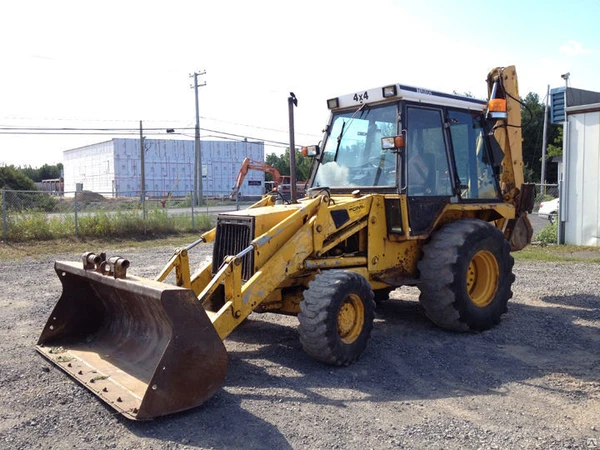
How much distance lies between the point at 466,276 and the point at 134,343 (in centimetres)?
Answer: 379

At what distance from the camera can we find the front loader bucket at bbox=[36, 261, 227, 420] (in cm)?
433

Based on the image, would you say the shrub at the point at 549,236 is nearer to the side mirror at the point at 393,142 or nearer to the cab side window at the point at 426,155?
the cab side window at the point at 426,155

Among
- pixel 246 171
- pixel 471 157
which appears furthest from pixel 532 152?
pixel 471 157

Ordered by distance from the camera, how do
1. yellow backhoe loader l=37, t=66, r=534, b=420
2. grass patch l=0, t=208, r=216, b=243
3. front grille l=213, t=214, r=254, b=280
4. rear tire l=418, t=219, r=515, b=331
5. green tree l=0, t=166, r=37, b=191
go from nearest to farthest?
yellow backhoe loader l=37, t=66, r=534, b=420 < front grille l=213, t=214, r=254, b=280 < rear tire l=418, t=219, r=515, b=331 < grass patch l=0, t=208, r=216, b=243 < green tree l=0, t=166, r=37, b=191

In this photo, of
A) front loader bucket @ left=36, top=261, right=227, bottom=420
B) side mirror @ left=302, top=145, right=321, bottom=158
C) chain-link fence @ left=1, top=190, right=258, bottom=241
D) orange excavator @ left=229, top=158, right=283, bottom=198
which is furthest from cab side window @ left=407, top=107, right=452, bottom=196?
orange excavator @ left=229, top=158, right=283, bottom=198

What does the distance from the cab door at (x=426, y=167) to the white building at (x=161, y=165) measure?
36.9 metres

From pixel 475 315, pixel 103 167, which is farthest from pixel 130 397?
pixel 103 167

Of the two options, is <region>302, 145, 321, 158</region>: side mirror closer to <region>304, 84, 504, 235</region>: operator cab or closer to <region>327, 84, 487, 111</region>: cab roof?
<region>304, 84, 504, 235</region>: operator cab

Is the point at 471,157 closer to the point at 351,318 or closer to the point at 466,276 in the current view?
the point at 466,276

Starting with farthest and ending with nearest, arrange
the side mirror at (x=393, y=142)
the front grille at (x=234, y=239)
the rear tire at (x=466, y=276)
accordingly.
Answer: the rear tire at (x=466, y=276) < the side mirror at (x=393, y=142) < the front grille at (x=234, y=239)

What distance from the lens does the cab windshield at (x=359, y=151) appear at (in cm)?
674

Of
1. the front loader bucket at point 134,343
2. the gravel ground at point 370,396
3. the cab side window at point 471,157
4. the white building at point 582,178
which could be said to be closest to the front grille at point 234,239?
the gravel ground at point 370,396

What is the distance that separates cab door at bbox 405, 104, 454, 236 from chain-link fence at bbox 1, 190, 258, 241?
13.6 meters

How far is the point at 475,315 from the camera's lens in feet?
22.4
